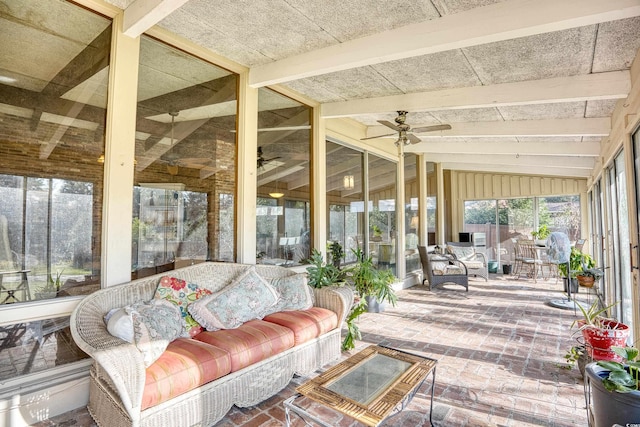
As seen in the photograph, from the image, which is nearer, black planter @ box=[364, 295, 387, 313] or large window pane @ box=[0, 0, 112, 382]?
large window pane @ box=[0, 0, 112, 382]

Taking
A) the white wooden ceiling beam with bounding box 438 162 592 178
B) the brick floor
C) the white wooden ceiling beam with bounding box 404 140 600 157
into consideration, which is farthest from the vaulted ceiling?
the white wooden ceiling beam with bounding box 438 162 592 178

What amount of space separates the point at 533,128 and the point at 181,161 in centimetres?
496

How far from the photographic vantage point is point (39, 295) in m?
2.45

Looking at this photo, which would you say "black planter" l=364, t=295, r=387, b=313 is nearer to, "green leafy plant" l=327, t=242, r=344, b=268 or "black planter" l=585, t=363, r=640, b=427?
"green leafy plant" l=327, t=242, r=344, b=268

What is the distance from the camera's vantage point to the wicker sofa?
1880 mm

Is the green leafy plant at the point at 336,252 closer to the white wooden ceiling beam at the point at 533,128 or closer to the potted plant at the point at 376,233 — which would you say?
the potted plant at the point at 376,233

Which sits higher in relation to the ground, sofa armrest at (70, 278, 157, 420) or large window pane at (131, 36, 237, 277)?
large window pane at (131, 36, 237, 277)

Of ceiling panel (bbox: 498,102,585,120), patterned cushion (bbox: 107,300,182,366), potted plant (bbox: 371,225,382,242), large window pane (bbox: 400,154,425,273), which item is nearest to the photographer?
patterned cushion (bbox: 107,300,182,366)

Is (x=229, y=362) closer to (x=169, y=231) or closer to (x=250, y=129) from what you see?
(x=169, y=231)

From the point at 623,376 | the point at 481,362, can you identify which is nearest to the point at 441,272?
the point at 481,362

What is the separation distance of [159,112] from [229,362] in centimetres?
265

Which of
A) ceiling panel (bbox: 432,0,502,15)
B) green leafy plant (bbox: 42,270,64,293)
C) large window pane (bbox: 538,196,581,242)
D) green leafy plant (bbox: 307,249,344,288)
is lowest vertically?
green leafy plant (bbox: 307,249,344,288)

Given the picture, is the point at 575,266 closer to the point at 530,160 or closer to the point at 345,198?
the point at 530,160

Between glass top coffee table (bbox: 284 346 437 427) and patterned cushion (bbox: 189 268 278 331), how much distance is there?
2.98 feet
